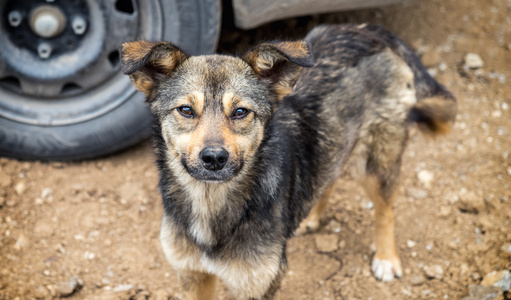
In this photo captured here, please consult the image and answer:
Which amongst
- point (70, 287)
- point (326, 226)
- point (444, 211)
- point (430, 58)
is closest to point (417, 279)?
point (444, 211)

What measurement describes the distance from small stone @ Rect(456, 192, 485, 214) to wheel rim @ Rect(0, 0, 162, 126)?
3.08 m

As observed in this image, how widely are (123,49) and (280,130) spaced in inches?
46.8

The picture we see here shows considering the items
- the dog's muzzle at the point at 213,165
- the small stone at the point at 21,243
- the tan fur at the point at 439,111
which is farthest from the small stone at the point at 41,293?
the tan fur at the point at 439,111

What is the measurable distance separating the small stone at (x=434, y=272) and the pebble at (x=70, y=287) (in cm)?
280

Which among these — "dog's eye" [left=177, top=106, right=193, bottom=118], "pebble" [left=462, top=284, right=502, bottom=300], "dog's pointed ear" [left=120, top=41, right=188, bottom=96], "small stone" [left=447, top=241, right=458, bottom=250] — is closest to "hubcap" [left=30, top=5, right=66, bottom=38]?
"dog's pointed ear" [left=120, top=41, right=188, bottom=96]

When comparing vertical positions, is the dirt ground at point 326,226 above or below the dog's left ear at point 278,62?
below

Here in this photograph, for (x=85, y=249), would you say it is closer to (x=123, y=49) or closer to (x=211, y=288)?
(x=211, y=288)

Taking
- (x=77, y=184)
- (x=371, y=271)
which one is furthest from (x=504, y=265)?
(x=77, y=184)

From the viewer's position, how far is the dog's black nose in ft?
9.38

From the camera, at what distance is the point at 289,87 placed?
10.7ft

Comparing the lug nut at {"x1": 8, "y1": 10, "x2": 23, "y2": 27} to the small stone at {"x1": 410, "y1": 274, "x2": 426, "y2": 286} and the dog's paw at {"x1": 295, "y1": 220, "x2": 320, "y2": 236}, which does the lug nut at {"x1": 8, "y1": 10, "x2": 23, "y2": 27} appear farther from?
the small stone at {"x1": 410, "y1": 274, "x2": 426, "y2": 286}

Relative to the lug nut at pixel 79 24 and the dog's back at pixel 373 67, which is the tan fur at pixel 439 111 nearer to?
the dog's back at pixel 373 67

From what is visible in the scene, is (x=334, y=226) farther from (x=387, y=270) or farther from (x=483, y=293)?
(x=483, y=293)

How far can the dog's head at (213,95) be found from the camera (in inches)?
115
